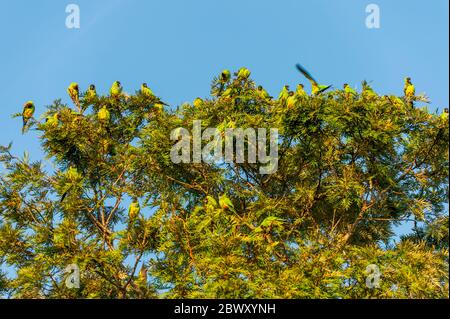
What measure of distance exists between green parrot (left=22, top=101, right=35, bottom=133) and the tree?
2.63 ft

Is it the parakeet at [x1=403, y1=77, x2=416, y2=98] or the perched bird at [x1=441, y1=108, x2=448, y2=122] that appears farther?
the parakeet at [x1=403, y1=77, x2=416, y2=98]

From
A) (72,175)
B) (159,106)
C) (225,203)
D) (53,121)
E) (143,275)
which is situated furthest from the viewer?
(159,106)

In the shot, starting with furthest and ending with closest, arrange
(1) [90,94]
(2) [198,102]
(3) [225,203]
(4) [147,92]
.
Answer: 1. (1) [90,94]
2. (4) [147,92]
3. (2) [198,102]
4. (3) [225,203]

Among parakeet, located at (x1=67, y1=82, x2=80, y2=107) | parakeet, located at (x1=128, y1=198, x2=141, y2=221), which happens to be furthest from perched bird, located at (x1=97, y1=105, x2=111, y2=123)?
parakeet, located at (x1=128, y1=198, x2=141, y2=221)

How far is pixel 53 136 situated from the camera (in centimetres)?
2130

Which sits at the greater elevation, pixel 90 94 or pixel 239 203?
pixel 90 94

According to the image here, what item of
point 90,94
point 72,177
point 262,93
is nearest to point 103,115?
point 90,94

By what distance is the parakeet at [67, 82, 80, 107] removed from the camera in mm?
23250

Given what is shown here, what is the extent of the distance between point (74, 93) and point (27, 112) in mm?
2061

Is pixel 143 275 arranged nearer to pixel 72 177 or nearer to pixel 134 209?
pixel 134 209

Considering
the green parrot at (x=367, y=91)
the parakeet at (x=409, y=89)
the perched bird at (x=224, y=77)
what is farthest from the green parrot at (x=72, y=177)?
the parakeet at (x=409, y=89)

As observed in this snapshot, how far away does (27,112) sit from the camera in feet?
71.6

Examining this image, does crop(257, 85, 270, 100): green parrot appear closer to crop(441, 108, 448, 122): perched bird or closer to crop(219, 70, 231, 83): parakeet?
crop(219, 70, 231, 83): parakeet
